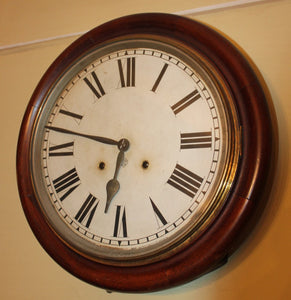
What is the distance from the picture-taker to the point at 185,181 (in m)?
0.71

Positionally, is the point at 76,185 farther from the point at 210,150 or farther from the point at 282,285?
the point at 282,285

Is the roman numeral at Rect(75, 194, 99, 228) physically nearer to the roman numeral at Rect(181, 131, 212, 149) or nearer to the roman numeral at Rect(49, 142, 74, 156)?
the roman numeral at Rect(49, 142, 74, 156)

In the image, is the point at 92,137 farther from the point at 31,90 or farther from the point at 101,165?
the point at 31,90

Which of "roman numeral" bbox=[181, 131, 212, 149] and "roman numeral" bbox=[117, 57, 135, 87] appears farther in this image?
"roman numeral" bbox=[117, 57, 135, 87]

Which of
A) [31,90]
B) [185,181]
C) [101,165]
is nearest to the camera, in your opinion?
[185,181]

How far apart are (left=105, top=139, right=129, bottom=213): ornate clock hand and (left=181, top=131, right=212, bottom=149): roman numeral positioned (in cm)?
13

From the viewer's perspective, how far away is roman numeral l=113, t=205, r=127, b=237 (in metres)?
0.75

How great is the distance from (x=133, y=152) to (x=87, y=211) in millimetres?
164

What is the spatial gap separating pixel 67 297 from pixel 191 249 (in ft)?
1.20

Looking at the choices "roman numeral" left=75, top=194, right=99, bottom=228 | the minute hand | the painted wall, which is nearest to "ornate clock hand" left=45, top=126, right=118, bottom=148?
the minute hand

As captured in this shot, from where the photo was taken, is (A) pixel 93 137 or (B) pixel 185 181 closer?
(B) pixel 185 181

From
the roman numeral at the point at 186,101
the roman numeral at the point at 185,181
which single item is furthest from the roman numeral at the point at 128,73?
the roman numeral at the point at 185,181

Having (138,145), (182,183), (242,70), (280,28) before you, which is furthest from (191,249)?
(280,28)

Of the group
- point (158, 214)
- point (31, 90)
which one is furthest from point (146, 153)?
point (31, 90)
